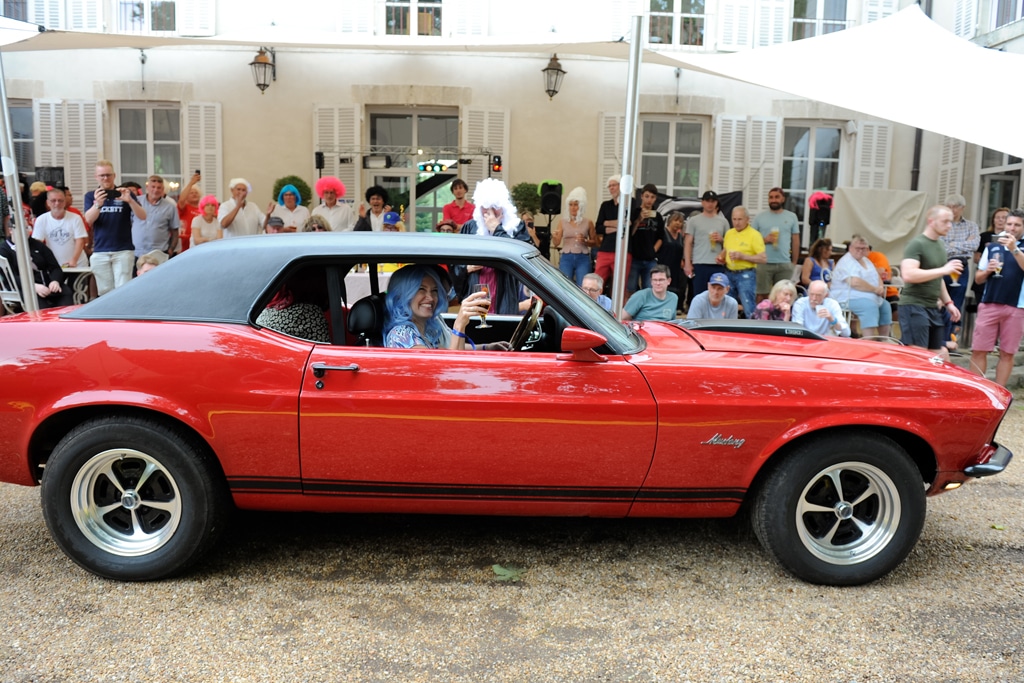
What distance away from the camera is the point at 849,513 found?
11.5 ft

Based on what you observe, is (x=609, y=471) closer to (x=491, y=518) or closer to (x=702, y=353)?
(x=702, y=353)

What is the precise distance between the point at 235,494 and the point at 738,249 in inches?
259

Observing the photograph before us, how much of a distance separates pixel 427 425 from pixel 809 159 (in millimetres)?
11881

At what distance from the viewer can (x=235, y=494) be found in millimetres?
3471

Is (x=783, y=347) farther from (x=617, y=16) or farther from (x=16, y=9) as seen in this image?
(x=16, y=9)

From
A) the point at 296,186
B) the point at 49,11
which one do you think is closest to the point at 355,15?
the point at 296,186

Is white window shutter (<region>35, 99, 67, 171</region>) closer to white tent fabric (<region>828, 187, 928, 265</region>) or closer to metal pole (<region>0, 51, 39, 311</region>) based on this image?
metal pole (<region>0, 51, 39, 311</region>)

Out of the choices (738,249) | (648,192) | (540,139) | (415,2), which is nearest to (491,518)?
(738,249)

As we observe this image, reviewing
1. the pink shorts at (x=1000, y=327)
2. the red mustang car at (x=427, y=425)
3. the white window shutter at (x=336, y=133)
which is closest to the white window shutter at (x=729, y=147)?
the white window shutter at (x=336, y=133)

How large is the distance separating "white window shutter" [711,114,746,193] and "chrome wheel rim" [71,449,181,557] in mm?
11232

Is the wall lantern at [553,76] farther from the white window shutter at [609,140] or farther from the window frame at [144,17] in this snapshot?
the window frame at [144,17]

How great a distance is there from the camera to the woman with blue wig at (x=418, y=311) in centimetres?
368

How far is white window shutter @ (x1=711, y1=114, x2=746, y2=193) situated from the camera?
43.1ft

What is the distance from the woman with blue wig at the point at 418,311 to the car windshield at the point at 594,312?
30cm
